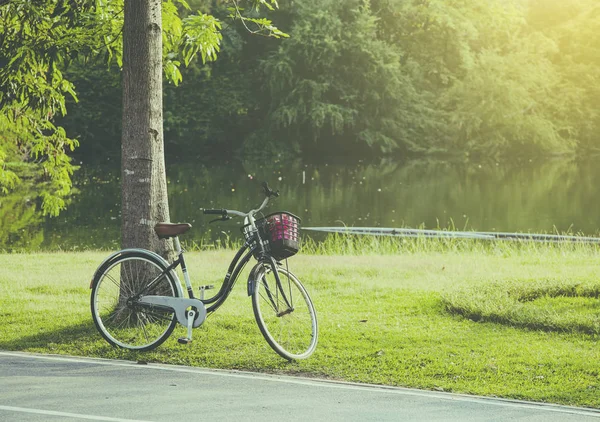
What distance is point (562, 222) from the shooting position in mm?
26688

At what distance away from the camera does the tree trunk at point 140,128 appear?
7719 mm

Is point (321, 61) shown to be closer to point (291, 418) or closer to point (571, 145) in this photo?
point (571, 145)

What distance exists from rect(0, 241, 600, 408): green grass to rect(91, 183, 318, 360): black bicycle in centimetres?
18

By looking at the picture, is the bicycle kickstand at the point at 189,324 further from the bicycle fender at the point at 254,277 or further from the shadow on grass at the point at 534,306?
the shadow on grass at the point at 534,306

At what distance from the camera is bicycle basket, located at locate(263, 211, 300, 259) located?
6.64 m

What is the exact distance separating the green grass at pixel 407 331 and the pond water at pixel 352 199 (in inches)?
337

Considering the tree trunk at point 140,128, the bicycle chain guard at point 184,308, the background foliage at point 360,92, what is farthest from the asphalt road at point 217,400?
the background foliage at point 360,92

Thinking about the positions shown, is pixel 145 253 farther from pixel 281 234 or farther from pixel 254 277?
pixel 281 234

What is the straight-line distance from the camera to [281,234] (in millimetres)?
6645

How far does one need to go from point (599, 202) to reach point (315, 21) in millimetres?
19573

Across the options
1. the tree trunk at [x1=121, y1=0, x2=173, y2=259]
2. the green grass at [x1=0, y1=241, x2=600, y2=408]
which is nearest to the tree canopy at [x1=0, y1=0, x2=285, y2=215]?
the tree trunk at [x1=121, y1=0, x2=173, y2=259]

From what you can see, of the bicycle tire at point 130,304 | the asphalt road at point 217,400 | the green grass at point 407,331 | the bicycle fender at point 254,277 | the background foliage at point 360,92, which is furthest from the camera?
the background foliage at point 360,92

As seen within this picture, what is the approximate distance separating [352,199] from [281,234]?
25.5 meters

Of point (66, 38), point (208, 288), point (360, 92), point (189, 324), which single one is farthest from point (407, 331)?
point (360, 92)
